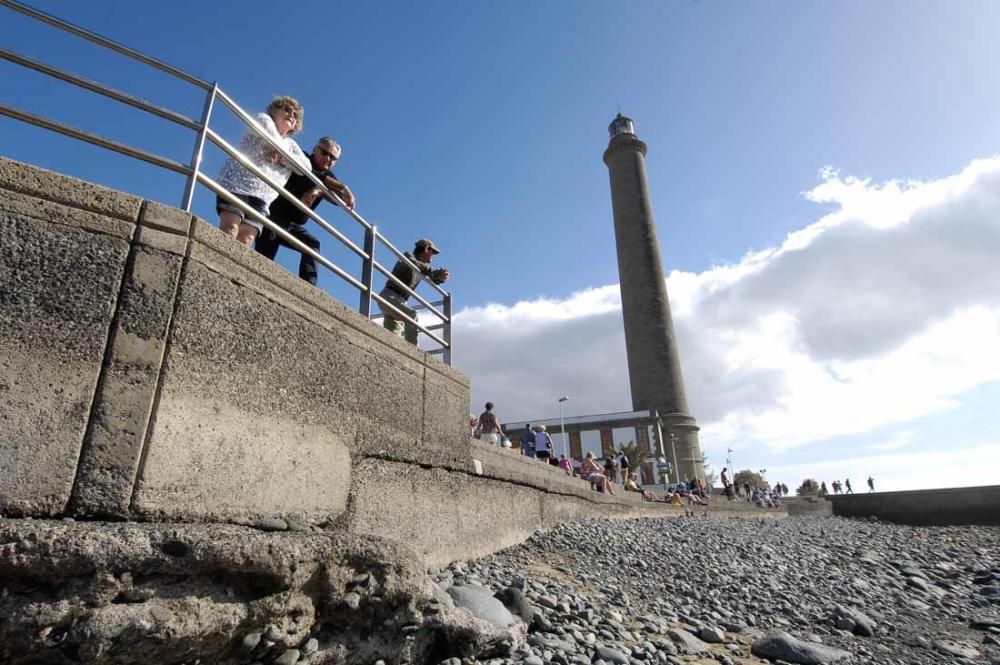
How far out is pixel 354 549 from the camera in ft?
8.84

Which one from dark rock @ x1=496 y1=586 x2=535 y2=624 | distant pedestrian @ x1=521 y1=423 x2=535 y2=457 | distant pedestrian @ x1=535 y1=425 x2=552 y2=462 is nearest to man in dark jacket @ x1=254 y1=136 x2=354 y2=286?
dark rock @ x1=496 y1=586 x2=535 y2=624

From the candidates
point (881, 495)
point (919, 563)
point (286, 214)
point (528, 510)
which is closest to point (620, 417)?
point (881, 495)

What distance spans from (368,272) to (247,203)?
1221mm

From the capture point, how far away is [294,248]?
4.07 m

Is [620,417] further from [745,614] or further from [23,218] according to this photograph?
[23,218]

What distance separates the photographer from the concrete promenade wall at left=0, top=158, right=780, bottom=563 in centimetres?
235

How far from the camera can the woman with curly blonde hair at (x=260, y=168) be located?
3586 millimetres

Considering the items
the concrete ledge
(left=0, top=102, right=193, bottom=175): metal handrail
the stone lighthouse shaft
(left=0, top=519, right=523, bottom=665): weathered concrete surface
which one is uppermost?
the stone lighthouse shaft

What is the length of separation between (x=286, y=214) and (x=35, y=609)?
3.15 m

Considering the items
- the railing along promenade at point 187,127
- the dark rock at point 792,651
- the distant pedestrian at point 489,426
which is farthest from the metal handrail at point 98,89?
the distant pedestrian at point 489,426

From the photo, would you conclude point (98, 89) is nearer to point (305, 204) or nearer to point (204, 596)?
point (305, 204)

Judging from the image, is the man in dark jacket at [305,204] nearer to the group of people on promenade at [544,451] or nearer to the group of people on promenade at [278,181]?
the group of people on promenade at [278,181]

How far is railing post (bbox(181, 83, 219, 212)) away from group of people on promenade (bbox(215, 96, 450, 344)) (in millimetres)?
267

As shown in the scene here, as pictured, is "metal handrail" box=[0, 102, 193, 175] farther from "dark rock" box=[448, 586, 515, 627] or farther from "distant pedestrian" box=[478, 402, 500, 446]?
"distant pedestrian" box=[478, 402, 500, 446]
